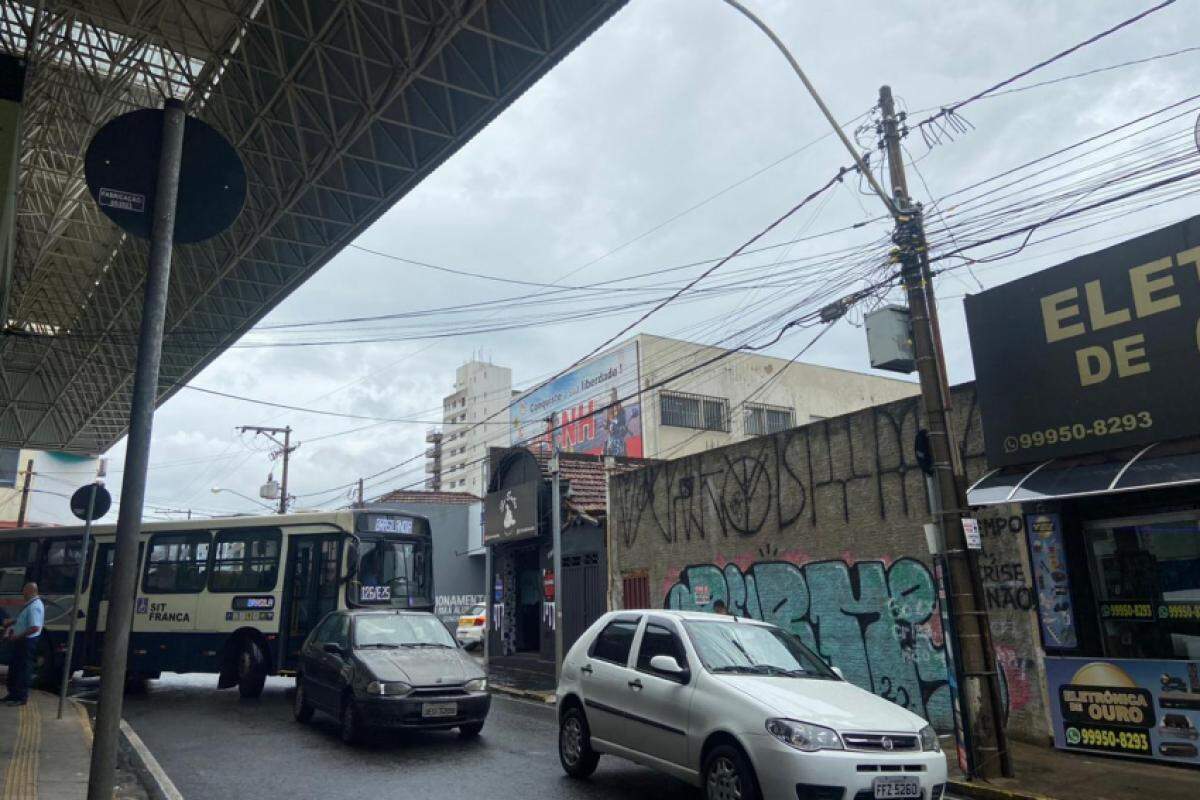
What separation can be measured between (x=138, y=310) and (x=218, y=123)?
1098 cm

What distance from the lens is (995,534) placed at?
11.0m

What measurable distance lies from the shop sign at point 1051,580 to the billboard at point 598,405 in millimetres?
29223

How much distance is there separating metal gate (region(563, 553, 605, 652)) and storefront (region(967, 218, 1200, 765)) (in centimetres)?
1082

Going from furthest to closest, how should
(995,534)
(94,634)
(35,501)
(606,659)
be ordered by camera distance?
(35,501)
(94,634)
(995,534)
(606,659)

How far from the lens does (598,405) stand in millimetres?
44750

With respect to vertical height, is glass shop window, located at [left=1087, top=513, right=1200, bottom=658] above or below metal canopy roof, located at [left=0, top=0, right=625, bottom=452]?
below

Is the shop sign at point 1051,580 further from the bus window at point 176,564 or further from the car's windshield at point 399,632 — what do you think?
the bus window at point 176,564

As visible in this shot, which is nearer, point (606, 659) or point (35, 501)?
point (606, 659)

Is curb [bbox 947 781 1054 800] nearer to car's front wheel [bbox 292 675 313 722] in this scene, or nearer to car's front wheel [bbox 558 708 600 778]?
car's front wheel [bbox 558 708 600 778]

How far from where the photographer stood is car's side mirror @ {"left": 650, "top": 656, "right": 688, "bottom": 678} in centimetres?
704

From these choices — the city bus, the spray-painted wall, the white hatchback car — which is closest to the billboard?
the spray-painted wall

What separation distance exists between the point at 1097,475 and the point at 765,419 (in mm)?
34675

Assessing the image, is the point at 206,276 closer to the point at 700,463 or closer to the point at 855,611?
the point at 700,463

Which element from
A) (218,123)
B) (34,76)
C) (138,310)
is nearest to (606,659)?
(218,123)
